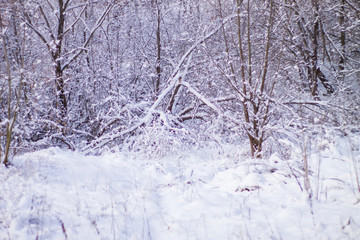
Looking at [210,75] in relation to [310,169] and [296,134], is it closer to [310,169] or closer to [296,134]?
[296,134]

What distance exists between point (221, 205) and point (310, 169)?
4.59 ft

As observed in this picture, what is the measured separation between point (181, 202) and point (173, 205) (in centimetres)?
10

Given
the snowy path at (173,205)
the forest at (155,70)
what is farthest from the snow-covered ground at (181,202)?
the forest at (155,70)

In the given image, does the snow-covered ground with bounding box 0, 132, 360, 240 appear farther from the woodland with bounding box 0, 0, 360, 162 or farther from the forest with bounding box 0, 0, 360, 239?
the woodland with bounding box 0, 0, 360, 162

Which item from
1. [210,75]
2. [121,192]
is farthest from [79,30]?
[121,192]

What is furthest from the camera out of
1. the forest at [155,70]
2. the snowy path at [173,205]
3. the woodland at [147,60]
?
the woodland at [147,60]

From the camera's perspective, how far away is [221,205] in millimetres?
2393

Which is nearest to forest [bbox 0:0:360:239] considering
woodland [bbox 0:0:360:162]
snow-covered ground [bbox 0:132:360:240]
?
woodland [bbox 0:0:360:162]

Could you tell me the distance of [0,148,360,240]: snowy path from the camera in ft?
Answer: 6.27

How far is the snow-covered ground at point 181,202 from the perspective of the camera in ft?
6.31

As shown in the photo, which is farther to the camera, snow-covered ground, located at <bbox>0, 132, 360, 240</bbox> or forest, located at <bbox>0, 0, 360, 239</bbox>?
forest, located at <bbox>0, 0, 360, 239</bbox>

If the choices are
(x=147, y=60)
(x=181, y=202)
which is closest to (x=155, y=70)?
(x=147, y=60)

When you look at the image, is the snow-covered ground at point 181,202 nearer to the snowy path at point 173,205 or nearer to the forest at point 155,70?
the snowy path at point 173,205

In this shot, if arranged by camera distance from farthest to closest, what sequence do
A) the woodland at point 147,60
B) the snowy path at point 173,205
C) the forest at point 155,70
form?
the woodland at point 147,60 < the forest at point 155,70 < the snowy path at point 173,205
